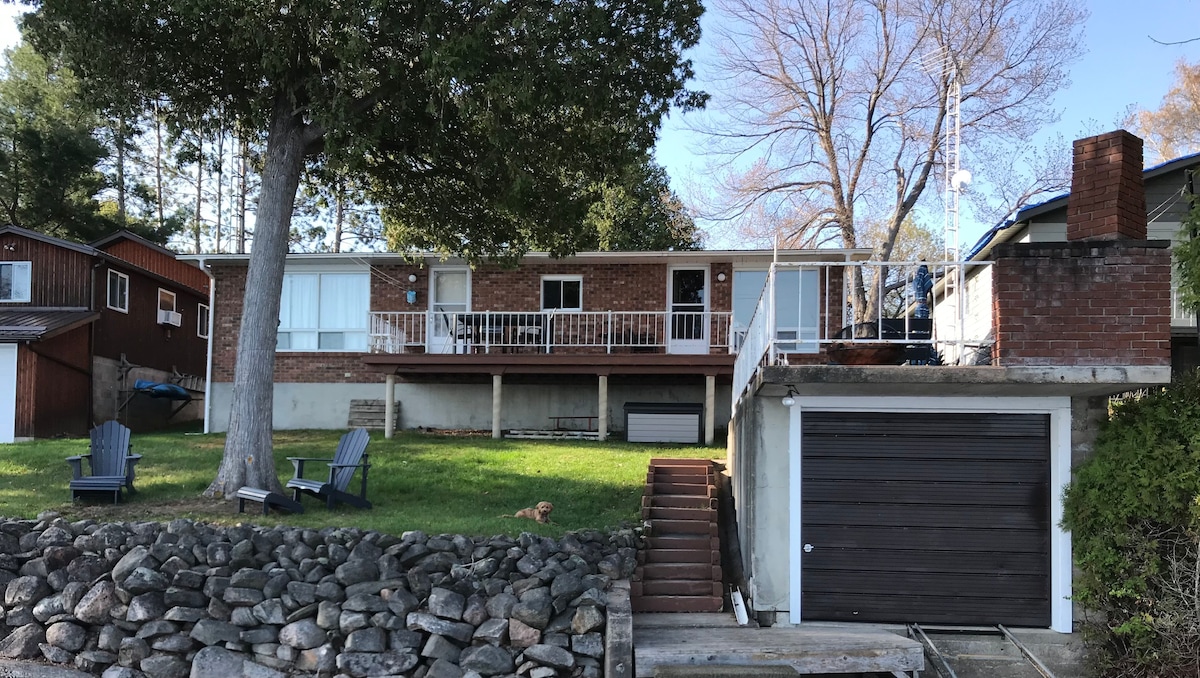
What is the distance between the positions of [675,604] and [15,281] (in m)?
17.6

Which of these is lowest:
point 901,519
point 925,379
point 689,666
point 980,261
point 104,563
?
point 689,666

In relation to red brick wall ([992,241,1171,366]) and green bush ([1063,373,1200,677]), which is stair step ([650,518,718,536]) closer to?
green bush ([1063,373,1200,677])

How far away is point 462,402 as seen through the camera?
16812mm

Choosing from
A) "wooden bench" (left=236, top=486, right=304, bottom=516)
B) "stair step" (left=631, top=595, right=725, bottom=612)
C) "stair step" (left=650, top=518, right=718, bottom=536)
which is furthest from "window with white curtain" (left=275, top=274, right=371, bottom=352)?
"stair step" (left=631, top=595, right=725, bottom=612)

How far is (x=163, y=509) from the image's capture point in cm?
879

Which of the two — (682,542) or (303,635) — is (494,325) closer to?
(682,542)

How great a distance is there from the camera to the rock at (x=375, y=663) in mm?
6672

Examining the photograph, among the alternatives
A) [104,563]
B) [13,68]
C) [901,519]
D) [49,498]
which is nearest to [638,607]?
[901,519]

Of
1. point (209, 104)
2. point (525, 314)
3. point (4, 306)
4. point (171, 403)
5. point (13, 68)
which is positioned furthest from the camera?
point (13, 68)

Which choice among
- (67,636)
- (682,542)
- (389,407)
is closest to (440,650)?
(682,542)

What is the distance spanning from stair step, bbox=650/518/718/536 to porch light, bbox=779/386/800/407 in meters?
2.18

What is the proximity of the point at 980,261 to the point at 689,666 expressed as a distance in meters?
3.98

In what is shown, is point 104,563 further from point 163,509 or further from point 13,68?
point 13,68

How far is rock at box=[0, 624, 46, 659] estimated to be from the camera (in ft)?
23.5
